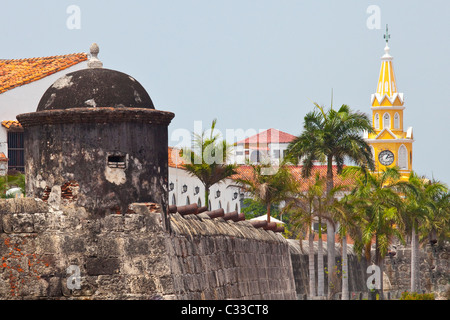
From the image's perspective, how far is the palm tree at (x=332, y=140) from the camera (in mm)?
44031

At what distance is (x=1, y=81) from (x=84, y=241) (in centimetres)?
2909

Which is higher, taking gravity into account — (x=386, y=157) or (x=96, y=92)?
(x=96, y=92)

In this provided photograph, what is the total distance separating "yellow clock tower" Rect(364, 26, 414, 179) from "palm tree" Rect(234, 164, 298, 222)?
48.8 metres

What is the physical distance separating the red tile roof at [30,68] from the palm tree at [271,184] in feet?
29.0

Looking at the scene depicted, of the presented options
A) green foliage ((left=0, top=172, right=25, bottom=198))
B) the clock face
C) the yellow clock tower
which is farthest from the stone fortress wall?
the clock face

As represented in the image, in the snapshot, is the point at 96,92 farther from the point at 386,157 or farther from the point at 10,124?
the point at 386,157

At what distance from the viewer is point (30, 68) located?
150ft

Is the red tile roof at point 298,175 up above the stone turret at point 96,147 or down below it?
below

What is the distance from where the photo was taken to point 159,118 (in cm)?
1731

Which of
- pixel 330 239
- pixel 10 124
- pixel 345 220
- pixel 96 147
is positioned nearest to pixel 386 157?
pixel 330 239

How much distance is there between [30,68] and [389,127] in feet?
186

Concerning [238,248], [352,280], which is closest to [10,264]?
[238,248]

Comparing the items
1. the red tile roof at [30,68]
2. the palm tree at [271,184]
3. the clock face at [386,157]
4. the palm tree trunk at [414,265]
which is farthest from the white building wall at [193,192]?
the clock face at [386,157]

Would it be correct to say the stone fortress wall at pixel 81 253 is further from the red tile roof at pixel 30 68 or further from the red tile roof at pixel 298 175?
the red tile roof at pixel 298 175
